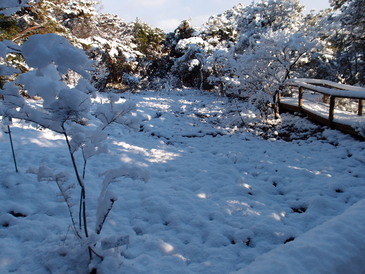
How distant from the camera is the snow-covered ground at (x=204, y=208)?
1.73m

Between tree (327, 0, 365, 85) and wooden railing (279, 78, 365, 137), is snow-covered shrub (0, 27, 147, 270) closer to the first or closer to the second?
wooden railing (279, 78, 365, 137)

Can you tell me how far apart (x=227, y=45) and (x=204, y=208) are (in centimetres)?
1832

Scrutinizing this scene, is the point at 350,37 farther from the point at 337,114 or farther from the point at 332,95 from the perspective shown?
the point at 332,95

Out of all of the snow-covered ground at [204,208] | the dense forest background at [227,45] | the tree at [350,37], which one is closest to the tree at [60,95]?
the snow-covered ground at [204,208]

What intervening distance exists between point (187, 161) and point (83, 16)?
12724 millimetres

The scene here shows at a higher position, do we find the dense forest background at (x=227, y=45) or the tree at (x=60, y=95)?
the dense forest background at (x=227, y=45)

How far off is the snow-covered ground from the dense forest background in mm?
3088

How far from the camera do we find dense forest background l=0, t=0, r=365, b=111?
8055 mm

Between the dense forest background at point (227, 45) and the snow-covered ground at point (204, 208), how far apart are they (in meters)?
3.09

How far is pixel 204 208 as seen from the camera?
3359mm

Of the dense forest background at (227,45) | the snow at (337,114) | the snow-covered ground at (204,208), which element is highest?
the dense forest background at (227,45)

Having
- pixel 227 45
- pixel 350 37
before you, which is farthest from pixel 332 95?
pixel 227 45

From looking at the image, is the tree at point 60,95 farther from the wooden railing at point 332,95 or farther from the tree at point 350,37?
the tree at point 350,37

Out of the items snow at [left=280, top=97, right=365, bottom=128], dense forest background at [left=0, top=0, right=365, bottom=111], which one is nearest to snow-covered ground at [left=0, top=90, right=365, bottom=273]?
snow at [left=280, top=97, right=365, bottom=128]
